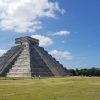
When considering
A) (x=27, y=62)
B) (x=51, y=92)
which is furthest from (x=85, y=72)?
(x=51, y=92)

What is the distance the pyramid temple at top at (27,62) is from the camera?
104631 mm

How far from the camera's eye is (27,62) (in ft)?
352

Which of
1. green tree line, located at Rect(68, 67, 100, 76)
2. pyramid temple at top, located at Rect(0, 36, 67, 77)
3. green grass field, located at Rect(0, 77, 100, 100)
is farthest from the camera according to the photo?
green tree line, located at Rect(68, 67, 100, 76)

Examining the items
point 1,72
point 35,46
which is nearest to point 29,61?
point 1,72

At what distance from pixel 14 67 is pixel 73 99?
86747 millimetres

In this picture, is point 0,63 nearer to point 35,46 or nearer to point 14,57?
point 14,57

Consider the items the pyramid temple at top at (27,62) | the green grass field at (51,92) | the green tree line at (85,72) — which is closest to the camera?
the green grass field at (51,92)

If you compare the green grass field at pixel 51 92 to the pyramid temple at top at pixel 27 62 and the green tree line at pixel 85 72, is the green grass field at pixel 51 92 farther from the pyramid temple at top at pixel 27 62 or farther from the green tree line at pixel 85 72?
the green tree line at pixel 85 72

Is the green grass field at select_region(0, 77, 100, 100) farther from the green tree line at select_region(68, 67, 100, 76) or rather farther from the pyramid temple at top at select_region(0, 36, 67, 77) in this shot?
the green tree line at select_region(68, 67, 100, 76)

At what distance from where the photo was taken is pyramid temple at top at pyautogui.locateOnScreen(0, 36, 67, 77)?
10463cm

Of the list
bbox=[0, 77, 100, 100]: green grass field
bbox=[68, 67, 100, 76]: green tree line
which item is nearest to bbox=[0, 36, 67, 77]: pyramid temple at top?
bbox=[68, 67, 100, 76]: green tree line

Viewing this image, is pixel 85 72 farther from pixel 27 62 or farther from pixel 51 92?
pixel 51 92

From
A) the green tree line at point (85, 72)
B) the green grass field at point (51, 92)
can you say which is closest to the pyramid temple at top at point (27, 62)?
the green tree line at point (85, 72)

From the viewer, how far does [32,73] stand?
98.9 m
